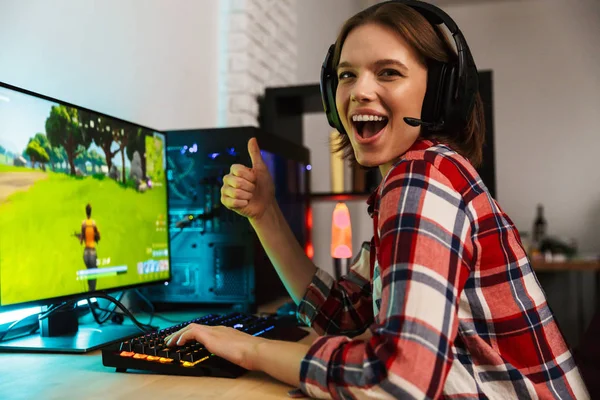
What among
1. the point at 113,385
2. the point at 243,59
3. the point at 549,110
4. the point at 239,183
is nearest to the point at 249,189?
the point at 239,183

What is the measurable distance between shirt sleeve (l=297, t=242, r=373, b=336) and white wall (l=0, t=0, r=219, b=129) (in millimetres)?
691

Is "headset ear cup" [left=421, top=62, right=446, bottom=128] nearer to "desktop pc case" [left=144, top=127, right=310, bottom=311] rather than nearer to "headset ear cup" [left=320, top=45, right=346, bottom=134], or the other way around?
"headset ear cup" [left=320, top=45, right=346, bottom=134]

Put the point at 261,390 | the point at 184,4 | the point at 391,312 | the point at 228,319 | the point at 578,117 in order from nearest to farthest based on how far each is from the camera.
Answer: the point at 391,312 → the point at 261,390 → the point at 228,319 → the point at 184,4 → the point at 578,117

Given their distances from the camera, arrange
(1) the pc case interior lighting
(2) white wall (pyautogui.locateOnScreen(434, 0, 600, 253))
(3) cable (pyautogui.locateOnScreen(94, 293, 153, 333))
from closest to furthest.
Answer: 1. (3) cable (pyautogui.locateOnScreen(94, 293, 153, 333))
2. (1) the pc case interior lighting
3. (2) white wall (pyautogui.locateOnScreen(434, 0, 600, 253))

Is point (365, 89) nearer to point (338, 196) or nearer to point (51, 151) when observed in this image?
point (51, 151)

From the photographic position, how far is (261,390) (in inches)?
27.9

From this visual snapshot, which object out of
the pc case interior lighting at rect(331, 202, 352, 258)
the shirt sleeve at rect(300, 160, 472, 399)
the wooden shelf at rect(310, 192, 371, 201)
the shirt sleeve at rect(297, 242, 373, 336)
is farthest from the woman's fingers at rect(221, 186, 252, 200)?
the wooden shelf at rect(310, 192, 371, 201)

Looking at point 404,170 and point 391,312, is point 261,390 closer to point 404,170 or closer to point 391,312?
point 391,312

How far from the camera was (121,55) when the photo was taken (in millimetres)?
1445

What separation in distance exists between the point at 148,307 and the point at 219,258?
0.69 feet

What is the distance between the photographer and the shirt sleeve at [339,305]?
3.40 feet

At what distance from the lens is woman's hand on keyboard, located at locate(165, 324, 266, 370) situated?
741 millimetres

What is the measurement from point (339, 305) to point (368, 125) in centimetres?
34

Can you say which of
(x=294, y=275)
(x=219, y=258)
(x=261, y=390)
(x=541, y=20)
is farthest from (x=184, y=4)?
(x=541, y=20)
